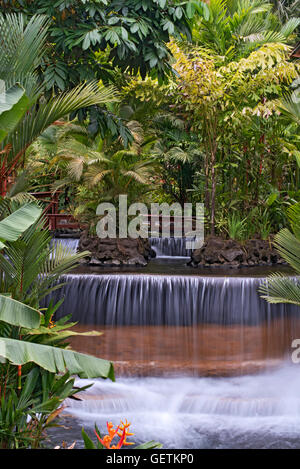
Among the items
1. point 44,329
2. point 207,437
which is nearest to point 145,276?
point 207,437

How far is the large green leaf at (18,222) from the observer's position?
333 centimetres

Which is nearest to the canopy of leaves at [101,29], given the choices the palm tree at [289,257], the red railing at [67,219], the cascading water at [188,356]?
the palm tree at [289,257]

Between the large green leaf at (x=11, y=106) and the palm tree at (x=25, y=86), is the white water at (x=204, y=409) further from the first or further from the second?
the large green leaf at (x=11, y=106)

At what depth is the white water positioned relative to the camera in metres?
6.20

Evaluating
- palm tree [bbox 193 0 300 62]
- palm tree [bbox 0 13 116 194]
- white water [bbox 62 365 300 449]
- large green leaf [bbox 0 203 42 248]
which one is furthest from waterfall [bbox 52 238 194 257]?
large green leaf [bbox 0 203 42 248]

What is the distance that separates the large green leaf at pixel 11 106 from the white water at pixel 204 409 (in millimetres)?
3888

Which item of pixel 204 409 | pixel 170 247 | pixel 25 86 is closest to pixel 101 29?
pixel 25 86

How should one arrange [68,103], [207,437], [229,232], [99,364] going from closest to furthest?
[99,364] < [68,103] < [207,437] < [229,232]

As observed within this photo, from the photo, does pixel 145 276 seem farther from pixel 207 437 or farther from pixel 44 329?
pixel 44 329

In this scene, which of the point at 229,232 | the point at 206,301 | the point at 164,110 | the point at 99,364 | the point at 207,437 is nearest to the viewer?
the point at 99,364

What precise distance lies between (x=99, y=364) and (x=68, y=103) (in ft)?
5.98

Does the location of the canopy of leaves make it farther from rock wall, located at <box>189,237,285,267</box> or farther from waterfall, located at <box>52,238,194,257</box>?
waterfall, located at <box>52,238,194,257</box>

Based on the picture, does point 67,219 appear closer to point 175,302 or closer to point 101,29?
point 175,302

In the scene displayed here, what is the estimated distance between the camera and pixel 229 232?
35.3ft
